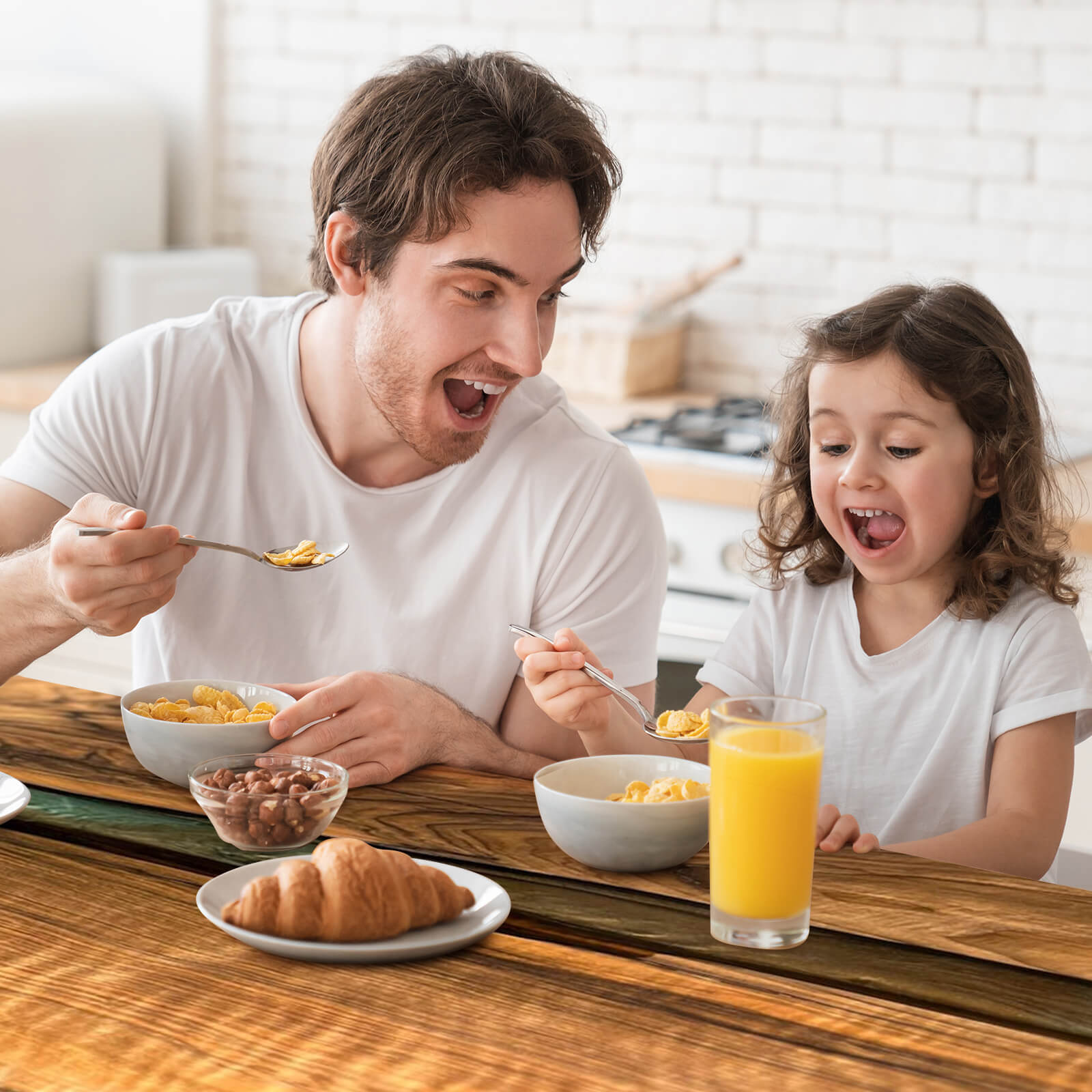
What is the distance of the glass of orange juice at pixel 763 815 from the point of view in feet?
3.36

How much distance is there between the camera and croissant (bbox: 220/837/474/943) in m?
1.00

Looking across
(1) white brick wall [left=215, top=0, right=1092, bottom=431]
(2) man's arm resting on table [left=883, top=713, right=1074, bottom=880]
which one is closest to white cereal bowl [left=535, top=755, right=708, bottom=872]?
(2) man's arm resting on table [left=883, top=713, right=1074, bottom=880]

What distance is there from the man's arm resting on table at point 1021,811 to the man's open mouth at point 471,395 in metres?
0.67

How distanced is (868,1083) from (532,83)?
3.86 feet

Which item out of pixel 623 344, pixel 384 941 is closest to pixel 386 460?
pixel 384 941

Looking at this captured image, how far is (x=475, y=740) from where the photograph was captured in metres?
1.49

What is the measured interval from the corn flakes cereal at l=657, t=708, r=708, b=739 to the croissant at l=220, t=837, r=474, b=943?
0.35m

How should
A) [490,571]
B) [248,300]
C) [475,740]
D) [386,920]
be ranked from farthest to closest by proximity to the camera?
[248,300]
[490,571]
[475,740]
[386,920]

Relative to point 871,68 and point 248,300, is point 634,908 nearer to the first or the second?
point 248,300

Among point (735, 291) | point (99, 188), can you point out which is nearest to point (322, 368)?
point (735, 291)

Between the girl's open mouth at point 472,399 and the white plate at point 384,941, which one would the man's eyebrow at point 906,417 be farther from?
the white plate at point 384,941

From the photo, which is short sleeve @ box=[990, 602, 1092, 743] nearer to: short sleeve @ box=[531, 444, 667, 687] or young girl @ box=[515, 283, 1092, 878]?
young girl @ box=[515, 283, 1092, 878]

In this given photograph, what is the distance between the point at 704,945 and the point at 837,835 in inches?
9.9

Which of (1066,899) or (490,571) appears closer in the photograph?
(1066,899)
